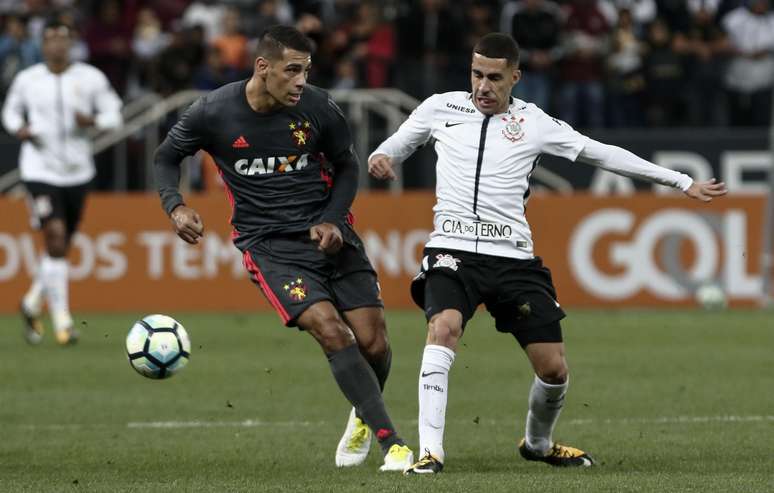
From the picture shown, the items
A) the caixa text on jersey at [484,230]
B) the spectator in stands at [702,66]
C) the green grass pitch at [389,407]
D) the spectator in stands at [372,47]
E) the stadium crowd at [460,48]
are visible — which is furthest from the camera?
the spectator in stands at [702,66]

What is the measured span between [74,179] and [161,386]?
3268mm

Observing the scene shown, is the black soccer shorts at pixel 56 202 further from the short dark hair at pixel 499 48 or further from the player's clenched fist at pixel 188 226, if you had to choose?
the short dark hair at pixel 499 48

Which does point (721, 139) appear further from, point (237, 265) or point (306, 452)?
point (306, 452)

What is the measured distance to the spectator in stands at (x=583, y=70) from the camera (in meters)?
20.0

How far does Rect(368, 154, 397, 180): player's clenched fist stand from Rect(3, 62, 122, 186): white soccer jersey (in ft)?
23.2

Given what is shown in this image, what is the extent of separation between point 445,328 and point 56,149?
7.82 metres

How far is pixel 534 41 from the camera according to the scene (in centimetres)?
1928

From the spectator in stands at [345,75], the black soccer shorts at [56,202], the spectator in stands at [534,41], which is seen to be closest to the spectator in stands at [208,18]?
the spectator in stands at [345,75]

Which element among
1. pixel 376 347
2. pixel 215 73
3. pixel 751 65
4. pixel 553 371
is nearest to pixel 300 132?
pixel 376 347

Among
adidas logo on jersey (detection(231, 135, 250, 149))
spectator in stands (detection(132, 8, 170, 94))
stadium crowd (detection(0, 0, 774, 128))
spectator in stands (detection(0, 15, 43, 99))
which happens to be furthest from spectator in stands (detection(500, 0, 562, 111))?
adidas logo on jersey (detection(231, 135, 250, 149))

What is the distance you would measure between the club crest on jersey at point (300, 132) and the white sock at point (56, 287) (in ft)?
21.9

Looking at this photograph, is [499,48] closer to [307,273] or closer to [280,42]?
[280,42]

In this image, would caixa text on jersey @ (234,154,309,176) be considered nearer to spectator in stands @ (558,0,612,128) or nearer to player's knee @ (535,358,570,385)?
player's knee @ (535,358,570,385)

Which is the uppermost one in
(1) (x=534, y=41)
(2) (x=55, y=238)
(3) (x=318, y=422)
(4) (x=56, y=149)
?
(1) (x=534, y=41)
